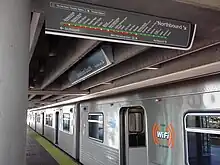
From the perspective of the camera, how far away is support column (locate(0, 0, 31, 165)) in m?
1.27

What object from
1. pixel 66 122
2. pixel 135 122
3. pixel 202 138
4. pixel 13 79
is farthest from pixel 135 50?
pixel 66 122

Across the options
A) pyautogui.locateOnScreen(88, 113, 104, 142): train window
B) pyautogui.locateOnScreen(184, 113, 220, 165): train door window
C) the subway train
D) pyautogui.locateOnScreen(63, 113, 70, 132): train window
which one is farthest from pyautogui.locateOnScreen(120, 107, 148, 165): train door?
pyautogui.locateOnScreen(63, 113, 70, 132): train window

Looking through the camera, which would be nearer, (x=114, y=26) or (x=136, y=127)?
(x=114, y=26)

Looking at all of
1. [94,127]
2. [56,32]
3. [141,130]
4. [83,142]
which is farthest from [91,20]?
[83,142]

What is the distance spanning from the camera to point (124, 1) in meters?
1.87

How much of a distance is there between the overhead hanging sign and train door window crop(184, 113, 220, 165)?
1389 mm

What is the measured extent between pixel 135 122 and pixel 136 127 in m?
0.13

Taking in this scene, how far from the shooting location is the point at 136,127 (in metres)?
6.84

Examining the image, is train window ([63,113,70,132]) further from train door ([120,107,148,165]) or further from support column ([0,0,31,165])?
support column ([0,0,31,165])

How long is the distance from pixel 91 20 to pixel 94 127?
715 cm

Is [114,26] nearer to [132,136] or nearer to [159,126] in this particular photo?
[159,126]

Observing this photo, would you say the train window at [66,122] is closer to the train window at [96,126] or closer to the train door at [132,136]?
the train window at [96,126]

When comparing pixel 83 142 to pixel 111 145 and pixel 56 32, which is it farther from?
pixel 56 32

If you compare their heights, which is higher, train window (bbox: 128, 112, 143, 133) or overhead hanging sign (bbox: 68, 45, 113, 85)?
overhead hanging sign (bbox: 68, 45, 113, 85)
